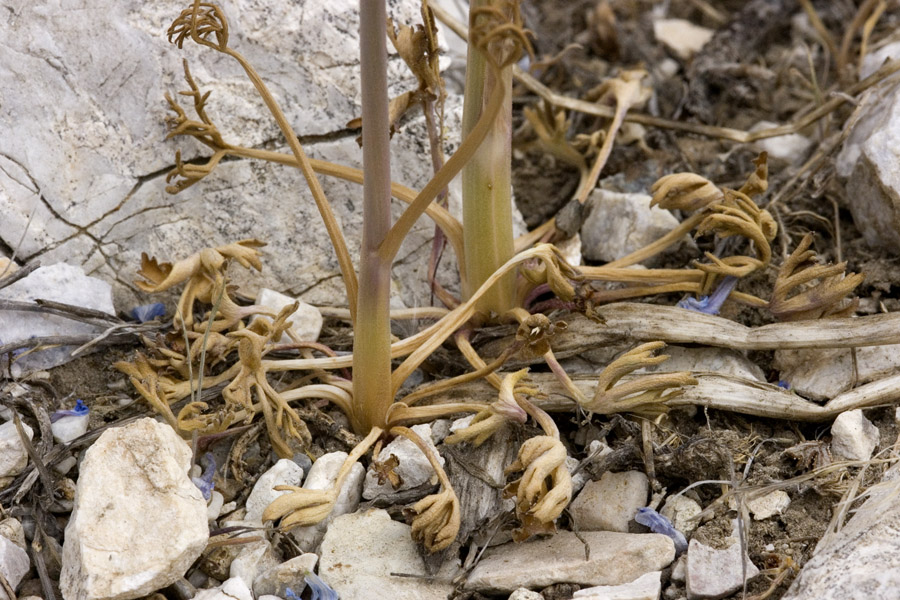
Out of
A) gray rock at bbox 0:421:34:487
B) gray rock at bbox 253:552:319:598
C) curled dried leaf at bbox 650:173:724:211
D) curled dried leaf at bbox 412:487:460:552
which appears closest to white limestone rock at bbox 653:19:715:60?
curled dried leaf at bbox 650:173:724:211

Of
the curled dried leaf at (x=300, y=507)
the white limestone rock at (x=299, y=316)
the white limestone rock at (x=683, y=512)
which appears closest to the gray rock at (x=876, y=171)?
the white limestone rock at (x=683, y=512)

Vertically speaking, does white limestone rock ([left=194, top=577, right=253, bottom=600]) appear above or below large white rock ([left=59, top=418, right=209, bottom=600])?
below

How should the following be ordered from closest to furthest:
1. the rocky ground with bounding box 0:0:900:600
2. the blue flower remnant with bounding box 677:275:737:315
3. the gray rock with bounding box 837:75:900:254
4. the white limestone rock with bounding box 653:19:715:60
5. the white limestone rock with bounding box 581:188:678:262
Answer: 1. the rocky ground with bounding box 0:0:900:600
2. the blue flower remnant with bounding box 677:275:737:315
3. the gray rock with bounding box 837:75:900:254
4. the white limestone rock with bounding box 581:188:678:262
5. the white limestone rock with bounding box 653:19:715:60

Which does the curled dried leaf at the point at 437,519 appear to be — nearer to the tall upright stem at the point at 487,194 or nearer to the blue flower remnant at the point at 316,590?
the blue flower remnant at the point at 316,590

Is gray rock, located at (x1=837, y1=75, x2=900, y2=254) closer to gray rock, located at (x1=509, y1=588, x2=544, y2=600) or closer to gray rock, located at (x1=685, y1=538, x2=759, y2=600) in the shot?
gray rock, located at (x1=685, y1=538, x2=759, y2=600)

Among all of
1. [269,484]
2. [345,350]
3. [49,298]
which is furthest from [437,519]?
[49,298]

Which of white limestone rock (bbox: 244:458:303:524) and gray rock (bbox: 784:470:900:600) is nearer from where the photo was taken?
gray rock (bbox: 784:470:900:600)
